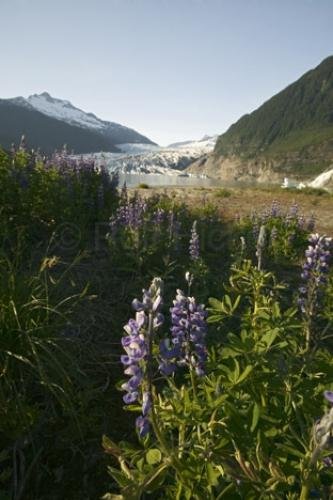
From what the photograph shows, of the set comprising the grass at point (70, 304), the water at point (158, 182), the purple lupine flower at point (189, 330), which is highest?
the purple lupine flower at point (189, 330)

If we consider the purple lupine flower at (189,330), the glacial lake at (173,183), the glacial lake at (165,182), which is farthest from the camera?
the glacial lake at (165,182)

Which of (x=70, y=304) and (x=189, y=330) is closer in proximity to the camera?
(x=189, y=330)

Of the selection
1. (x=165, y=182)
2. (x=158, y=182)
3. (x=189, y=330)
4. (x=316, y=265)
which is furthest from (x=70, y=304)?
(x=165, y=182)

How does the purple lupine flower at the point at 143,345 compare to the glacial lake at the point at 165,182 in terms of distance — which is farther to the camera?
the glacial lake at the point at 165,182

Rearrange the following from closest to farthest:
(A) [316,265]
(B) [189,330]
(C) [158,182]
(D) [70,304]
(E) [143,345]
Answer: (E) [143,345] < (B) [189,330] < (A) [316,265] < (D) [70,304] < (C) [158,182]

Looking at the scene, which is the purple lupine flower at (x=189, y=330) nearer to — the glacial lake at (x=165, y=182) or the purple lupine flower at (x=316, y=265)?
the purple lupine flower at (x=316, y=265)

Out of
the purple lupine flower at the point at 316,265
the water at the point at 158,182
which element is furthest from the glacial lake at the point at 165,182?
the purple lupine flower at the point at 316,265

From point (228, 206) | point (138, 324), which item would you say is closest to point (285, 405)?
point (138, 324)

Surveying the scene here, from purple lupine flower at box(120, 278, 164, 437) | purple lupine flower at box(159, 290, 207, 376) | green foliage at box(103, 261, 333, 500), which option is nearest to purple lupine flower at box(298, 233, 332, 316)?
green foliage at box(103, 261, 333, 500)

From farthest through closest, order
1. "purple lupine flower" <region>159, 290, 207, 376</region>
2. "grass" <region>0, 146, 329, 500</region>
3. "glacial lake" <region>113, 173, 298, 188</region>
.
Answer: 1. "glacial lake" <region>113, 173, 298, 188</region>
2. "grass" <region>0, 146, 329, 500</region>
3. "purple lupine flower" <region>159, 290, 207, 376</region>

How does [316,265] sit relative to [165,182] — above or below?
above

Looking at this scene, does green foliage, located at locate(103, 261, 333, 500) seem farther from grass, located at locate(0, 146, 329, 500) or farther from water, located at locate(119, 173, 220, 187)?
water, located at locate(119, 173, 220, 187)

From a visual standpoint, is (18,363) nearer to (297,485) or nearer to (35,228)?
(297,485)

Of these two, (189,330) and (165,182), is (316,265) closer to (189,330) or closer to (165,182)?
(189,330)
